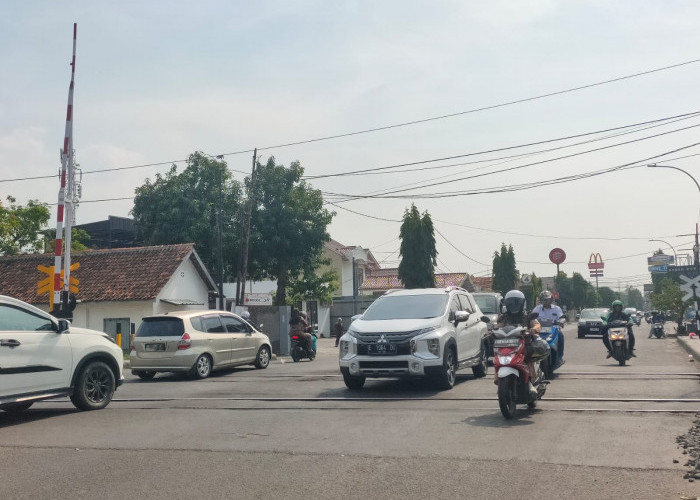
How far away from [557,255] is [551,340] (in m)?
41.9

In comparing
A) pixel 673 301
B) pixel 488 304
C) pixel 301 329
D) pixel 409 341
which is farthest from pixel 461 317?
pixel 673 301

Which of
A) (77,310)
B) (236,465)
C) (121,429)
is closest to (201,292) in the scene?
(77,310)

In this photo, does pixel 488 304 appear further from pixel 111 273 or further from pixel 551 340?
pixel 111 273

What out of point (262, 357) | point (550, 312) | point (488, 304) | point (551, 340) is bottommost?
point (262, 357)

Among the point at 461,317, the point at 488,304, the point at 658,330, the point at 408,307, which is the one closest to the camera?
the point at 461,317

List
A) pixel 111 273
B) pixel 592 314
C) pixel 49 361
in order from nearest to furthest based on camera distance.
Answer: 1. pixel 49 361
2. pixel 111 273
3. pixel 592 314

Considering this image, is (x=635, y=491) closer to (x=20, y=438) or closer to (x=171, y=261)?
(x=20, y=438)

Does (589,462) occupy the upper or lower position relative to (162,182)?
lower

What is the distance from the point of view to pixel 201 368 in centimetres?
1669

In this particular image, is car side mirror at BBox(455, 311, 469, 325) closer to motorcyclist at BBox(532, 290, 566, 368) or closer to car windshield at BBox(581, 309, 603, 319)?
motorcyclist at BBox(532, 290, 566, 368)

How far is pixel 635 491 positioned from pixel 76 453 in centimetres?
538

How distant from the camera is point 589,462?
6840 millimetres

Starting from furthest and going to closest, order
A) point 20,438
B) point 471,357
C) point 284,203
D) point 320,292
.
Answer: point 320,292 < point 284,203 < point 471,357 < point 20,438

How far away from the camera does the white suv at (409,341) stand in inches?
483
